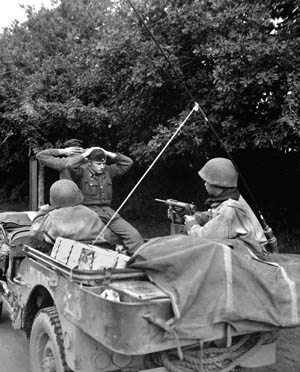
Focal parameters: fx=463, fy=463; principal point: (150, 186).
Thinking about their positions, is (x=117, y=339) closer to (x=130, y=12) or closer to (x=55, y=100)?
(x=130, y=12)

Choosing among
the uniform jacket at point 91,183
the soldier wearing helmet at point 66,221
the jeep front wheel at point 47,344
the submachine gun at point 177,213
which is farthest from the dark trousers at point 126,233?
the jeep front wheel at point 47,344

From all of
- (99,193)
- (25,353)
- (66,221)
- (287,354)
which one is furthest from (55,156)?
(287,354)

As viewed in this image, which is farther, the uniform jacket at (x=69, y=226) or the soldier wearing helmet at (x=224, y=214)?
the uniform jacket at (x=69, y=226)

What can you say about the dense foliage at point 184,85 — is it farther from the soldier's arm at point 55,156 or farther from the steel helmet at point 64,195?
the soldier's arm at point 55,156

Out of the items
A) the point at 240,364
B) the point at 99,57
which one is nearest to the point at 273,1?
the point at 99,57

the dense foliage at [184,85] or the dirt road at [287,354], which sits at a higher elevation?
the dense foliage at [184,85]

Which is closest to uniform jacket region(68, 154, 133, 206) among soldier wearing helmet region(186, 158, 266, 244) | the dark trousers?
the dark trousers

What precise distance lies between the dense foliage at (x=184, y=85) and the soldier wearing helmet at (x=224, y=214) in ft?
3.53

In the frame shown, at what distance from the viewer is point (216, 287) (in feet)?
9.17

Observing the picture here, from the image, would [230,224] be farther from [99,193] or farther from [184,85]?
[99,193]

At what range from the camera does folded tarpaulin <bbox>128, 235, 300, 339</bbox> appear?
271 cm

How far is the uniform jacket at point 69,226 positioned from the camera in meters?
4.16

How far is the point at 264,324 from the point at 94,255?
1.37 m

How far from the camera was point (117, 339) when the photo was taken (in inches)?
99.0
